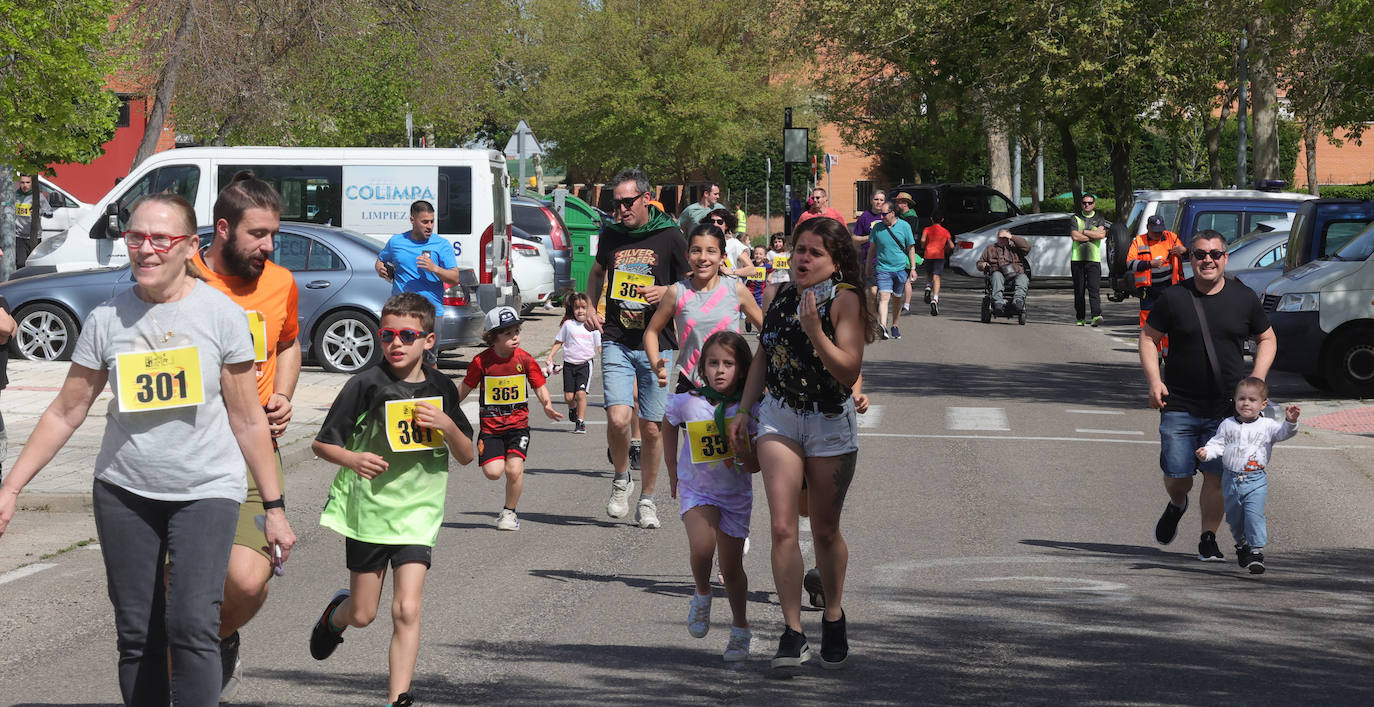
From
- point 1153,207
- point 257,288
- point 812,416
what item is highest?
point 1153,207

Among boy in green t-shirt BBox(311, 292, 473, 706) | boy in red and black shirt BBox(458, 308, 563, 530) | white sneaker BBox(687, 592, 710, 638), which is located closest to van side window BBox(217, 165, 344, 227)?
boy in red and black shirt BBox(458, 308, 563, 530)

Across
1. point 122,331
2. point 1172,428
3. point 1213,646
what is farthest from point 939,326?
point 122,331

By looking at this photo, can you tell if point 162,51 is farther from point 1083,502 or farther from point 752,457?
point 752,457

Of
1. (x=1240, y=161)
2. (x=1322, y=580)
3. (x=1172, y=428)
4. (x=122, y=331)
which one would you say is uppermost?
(x=1240, y=161)

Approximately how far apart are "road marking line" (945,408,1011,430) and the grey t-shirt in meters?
10.6

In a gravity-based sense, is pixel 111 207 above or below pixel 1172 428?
above

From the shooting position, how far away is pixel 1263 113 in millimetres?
32562

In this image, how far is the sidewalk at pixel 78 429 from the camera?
10426mm

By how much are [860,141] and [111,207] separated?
52448 millimetres

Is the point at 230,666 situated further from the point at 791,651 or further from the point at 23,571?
the point at 23,571

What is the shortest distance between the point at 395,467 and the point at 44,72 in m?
13.8

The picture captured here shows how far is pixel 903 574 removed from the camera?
8.47 meters

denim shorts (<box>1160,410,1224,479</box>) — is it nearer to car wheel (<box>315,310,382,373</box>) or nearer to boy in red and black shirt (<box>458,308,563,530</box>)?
boy in red and black shirt (<box>458,308,563,530</box>)

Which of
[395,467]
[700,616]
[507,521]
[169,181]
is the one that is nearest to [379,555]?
[395,467]
